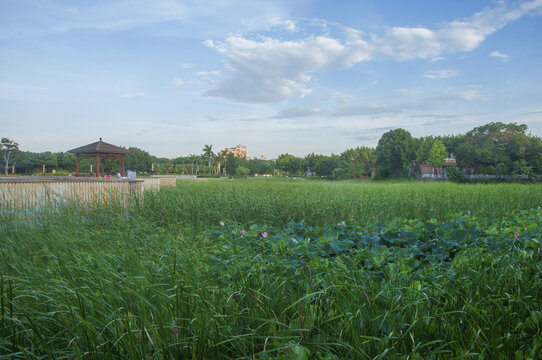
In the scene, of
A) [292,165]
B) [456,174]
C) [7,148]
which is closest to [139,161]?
[7,148]

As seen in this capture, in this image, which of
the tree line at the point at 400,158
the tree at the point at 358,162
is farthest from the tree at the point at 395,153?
the tree at the point at 358,162

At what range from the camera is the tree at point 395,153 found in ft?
118

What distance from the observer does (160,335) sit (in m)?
1.37

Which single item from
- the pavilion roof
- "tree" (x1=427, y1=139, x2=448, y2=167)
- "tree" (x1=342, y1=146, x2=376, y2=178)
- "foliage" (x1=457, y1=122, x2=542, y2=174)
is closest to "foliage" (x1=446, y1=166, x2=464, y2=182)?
"foliage" (x1=457, y1=122, x2=542, y2=174)

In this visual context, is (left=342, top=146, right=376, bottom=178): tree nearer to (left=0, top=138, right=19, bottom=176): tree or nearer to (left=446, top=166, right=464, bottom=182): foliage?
(left=446, top=166, right=464, bottom=182): foliage

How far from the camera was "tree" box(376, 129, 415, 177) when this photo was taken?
35875 millimetres

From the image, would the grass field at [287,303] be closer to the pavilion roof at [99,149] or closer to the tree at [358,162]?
the pavilion roof at [99,149]

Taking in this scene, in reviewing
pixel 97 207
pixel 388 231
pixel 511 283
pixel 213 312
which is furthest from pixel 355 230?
pixel 97 207

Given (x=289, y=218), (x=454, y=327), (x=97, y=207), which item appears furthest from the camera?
(x=97, y=207)

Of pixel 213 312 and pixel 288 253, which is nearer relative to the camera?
pixel 213 312

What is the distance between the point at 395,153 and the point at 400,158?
31.5 inches

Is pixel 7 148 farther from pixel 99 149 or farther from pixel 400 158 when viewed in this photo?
pixel 400 158

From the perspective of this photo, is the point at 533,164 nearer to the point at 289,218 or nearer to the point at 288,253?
the point at 289,218

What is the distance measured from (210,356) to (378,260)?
1.53 m
